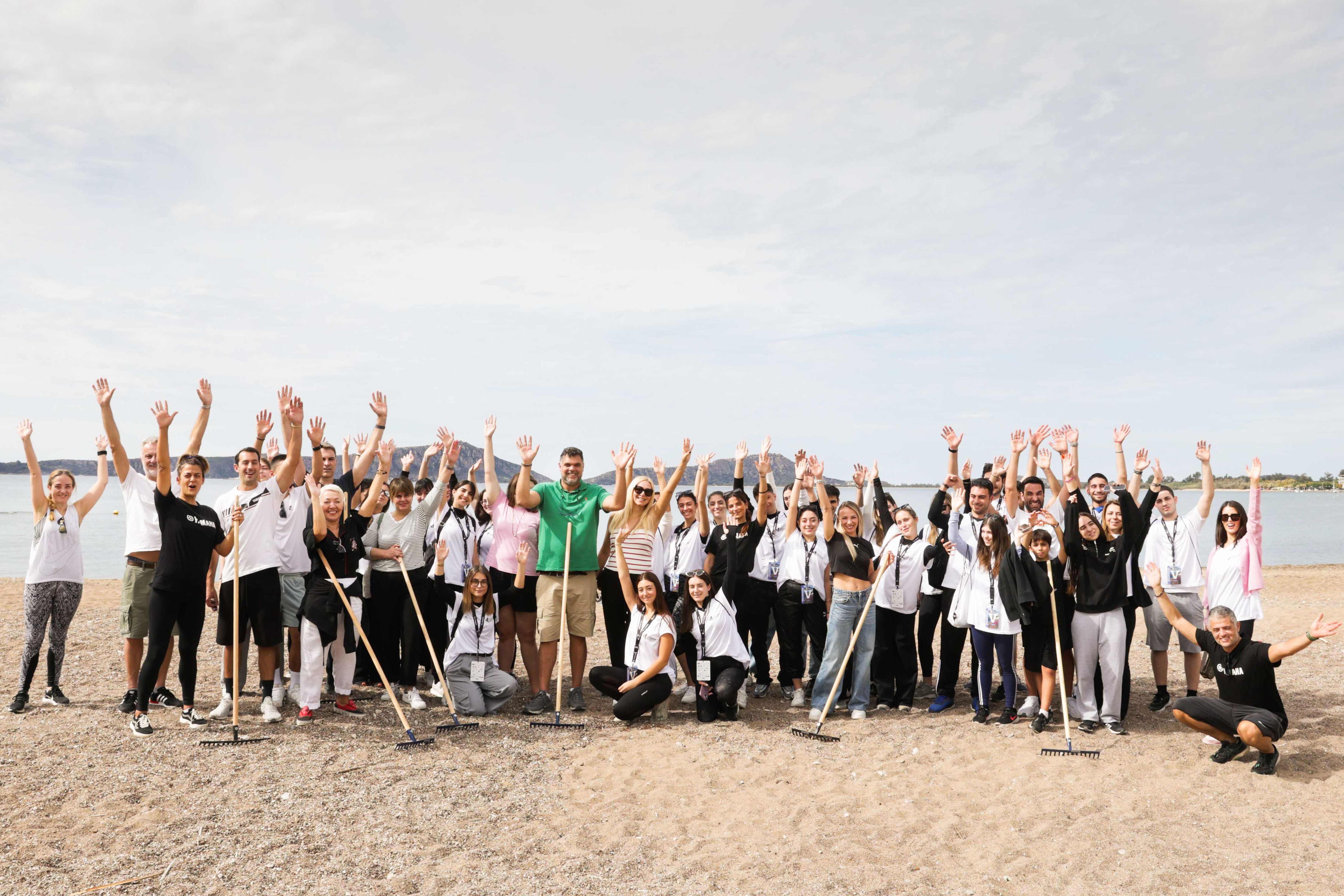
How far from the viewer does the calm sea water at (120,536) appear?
2581 cm

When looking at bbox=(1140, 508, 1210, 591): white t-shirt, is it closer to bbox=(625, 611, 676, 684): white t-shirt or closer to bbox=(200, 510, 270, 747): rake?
bbox=(625, 611, 676, 684): white t-shirt

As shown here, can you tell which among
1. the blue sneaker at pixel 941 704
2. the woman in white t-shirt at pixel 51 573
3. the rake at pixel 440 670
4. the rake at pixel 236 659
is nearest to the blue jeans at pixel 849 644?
the blue sneaker at pixel 941 704

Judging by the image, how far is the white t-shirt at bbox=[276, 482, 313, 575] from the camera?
6.80 metres

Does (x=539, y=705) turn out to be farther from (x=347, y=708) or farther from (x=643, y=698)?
(x=347, y=708)

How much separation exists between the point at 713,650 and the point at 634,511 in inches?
55.3

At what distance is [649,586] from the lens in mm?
7102

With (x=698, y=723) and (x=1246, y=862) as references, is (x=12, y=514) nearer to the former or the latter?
(x=698, y=723)

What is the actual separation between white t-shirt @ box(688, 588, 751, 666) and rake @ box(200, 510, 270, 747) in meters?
3.47

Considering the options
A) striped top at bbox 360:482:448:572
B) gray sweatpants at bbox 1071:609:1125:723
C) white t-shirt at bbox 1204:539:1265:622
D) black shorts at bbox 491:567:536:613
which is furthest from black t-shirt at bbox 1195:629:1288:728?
striped top at bbox 360:482:448:572

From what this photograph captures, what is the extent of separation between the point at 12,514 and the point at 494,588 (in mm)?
57589

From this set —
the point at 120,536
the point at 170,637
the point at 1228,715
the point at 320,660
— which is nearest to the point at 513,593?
the point at 320,660

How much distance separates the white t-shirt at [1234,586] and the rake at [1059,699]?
131 cm

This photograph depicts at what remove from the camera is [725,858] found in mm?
4621

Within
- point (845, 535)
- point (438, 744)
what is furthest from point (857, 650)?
point (438, 744)
